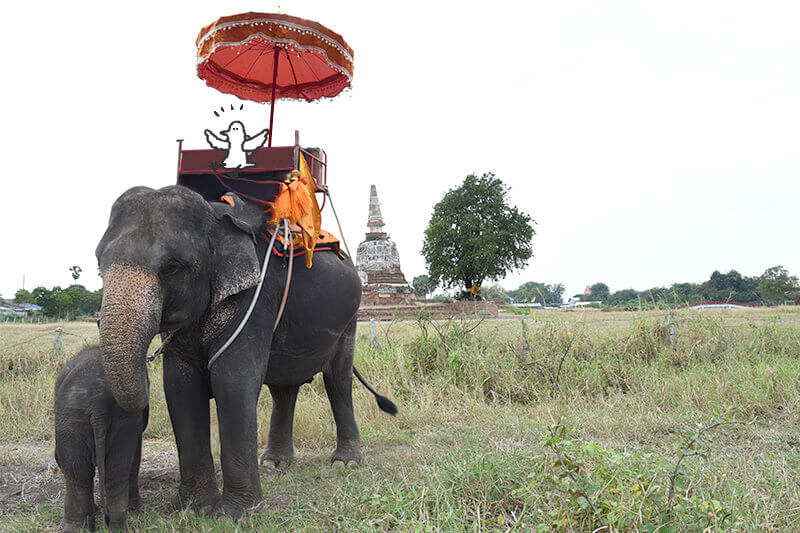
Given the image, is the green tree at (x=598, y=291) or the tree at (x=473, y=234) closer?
the tree at (x=473, y=234)

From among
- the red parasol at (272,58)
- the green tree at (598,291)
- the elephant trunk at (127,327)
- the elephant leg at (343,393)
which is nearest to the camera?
the elephant trunk at (127,327)

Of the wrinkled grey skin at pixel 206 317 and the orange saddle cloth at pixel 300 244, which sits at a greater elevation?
the orange saddle cloth at pixel 300 244

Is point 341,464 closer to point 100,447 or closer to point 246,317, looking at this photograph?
point 246,317

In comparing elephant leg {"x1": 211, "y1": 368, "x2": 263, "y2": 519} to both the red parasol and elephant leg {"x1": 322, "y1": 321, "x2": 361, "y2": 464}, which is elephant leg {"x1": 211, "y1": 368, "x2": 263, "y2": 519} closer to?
elephant leg {"x1": 322, "y1": 321, "x2": 361, "y2": 464}

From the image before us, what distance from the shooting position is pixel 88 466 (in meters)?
Result: 3.29

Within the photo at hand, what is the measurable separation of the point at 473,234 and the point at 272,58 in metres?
30.3

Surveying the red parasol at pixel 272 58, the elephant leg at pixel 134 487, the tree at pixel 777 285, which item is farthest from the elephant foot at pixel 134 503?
the tree at pixel 777 285

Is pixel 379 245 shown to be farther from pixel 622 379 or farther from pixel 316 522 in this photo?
pixel 316 522

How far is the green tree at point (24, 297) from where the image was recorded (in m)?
49.6

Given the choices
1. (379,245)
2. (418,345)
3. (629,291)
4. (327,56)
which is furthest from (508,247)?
(629,291)

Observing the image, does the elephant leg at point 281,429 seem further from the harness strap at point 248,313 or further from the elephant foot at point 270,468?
the harness strap at point 248,313

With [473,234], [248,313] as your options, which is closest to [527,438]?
[248,313]

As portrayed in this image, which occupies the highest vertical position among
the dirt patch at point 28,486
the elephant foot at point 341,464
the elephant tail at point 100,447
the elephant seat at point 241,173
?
the elephant seat at point 241,173

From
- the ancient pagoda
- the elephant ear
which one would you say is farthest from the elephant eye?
the ancient pagoda
